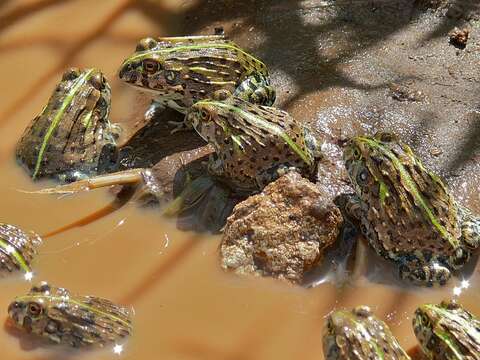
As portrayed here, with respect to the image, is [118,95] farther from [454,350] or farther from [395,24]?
[454,350]

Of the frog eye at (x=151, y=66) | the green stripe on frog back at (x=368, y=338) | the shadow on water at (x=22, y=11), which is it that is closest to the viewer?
the green stripe on frog back at (x=368, y=338)

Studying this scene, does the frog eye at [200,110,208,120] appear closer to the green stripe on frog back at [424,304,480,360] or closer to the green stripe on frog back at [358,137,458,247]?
the green stripe on frog back at [358,137,458,247]

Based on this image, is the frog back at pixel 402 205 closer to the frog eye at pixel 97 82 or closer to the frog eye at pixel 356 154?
the frog eye at pixel 356 154

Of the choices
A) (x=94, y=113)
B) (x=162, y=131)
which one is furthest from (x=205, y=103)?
(x=94, y=113)

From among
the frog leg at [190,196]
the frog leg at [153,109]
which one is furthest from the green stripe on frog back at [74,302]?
the frog leg at [153,109]

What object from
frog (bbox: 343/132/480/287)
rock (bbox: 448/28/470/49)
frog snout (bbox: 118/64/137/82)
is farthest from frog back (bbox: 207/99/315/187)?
rock (bbox: 448/28/470/49)

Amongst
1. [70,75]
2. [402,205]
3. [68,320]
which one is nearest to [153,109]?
A: [70,75]
